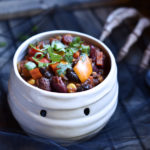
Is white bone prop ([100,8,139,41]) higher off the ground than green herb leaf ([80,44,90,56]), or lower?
lower

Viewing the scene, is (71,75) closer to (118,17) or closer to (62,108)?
(62,108)

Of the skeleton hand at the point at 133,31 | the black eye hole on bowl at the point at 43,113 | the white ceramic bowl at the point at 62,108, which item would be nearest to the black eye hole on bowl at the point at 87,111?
the white ceramic bowl at the point at 62,108

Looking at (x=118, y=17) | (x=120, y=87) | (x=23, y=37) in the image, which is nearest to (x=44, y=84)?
(x=120, y=87)

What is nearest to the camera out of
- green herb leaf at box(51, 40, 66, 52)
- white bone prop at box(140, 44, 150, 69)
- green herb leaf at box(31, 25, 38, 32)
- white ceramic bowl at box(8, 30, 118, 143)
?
white ceramic bowl at box(8, 30, 118, 143)

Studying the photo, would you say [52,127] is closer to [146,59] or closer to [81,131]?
[81,131]

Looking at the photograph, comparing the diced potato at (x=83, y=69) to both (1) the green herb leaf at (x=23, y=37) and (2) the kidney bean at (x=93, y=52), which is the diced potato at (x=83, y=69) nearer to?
(2) the kidney bean at (x=93, y=52)

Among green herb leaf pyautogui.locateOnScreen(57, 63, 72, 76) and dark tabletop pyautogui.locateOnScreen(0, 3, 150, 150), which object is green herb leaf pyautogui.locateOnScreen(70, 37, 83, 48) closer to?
green herb leaf pyautogui.locateOnScreen(57, 63, 72, 76)

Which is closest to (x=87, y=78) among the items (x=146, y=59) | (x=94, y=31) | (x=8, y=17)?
(x=146, y=59)

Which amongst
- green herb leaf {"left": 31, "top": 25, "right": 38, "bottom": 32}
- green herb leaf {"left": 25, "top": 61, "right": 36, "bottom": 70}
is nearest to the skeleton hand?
green herb leaf {"left": 31, "top": 25, "right": 38, "bottom": 32}
